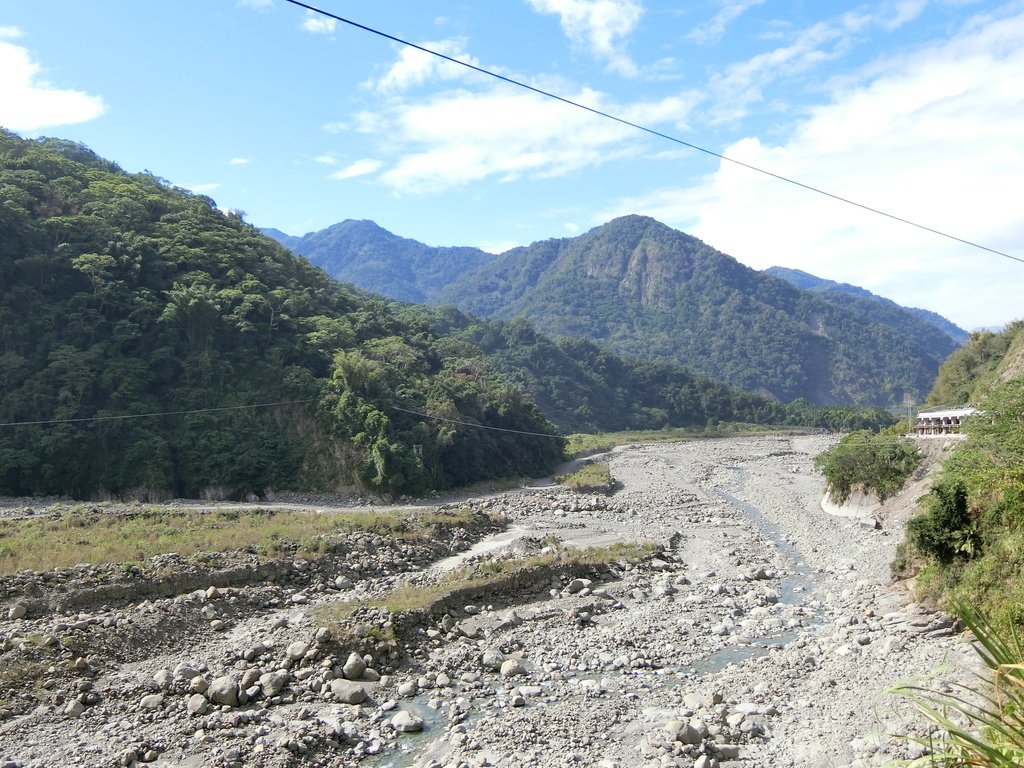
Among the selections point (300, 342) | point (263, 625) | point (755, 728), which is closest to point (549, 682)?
point (755, 728)

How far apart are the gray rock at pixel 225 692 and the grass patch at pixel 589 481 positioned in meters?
30.8

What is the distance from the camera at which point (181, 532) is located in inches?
952

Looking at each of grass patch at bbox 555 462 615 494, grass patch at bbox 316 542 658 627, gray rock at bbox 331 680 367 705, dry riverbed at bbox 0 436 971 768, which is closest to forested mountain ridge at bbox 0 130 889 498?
grass patch at bbox 555 462 615 494

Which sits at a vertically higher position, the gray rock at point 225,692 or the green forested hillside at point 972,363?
the green forested hillside at point 972,363

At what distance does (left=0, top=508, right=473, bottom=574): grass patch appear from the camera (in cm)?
1983

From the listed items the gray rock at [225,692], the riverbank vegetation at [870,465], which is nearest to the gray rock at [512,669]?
the gray rock at [225,692]

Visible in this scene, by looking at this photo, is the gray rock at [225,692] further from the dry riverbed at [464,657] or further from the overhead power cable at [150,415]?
the overhead power cable at [150,415]

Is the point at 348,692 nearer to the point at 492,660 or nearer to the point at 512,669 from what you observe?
the point at 492,660

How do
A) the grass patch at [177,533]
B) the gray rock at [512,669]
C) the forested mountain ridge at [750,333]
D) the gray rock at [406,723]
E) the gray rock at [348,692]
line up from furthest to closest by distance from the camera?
the forested mountain ridge at [750,333], the grass patch at [177,533], the gray rock at [512,669], the gray rock at [348,692], the gray rock at [406,723]

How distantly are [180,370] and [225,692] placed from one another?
2933 centimetres

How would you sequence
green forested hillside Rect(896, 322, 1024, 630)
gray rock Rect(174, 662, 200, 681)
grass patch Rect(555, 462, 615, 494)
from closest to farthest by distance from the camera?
1. gray rock Rect(174, 662, 200, 681)
2. green forested hillside Rect(896, 322, 1024, 630)
3. grass patch Rect(555, 462, 615, 494)

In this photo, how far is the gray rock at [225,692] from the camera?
12641 mm

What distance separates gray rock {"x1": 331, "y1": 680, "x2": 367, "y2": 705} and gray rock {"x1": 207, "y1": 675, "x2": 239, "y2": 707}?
5.66 feet

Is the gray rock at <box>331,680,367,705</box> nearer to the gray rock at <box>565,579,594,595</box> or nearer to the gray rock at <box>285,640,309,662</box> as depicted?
the gray rock at <box>285,640,309,662</box>
